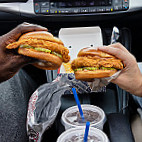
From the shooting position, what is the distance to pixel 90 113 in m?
1.10

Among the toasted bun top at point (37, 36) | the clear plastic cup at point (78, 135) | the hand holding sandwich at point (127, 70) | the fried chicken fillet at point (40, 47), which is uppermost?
the toasted bun top at point (37, 36)

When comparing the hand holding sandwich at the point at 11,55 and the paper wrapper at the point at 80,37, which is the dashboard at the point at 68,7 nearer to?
the paper wrapper at the point at 80,37

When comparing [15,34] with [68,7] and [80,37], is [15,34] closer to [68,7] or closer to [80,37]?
[68,7]

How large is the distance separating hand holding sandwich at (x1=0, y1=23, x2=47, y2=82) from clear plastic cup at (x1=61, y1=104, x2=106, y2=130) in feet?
1.27

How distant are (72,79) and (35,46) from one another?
572 millimetres

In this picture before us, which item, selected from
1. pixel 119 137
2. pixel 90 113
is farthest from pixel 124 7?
pixel 119 137

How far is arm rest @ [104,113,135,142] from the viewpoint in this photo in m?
0.91

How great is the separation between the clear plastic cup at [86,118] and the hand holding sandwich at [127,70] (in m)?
0.21

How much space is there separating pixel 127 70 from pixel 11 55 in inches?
18.9

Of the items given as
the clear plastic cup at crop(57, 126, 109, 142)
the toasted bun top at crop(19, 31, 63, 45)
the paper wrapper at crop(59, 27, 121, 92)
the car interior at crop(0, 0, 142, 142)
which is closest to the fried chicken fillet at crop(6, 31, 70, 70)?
the toasted bun top at crop(19, 31, 63, 45)

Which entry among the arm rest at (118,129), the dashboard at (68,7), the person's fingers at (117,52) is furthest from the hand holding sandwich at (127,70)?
the dashboard at (68,7)

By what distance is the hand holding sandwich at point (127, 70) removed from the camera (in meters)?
0.85

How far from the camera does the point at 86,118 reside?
106 cm

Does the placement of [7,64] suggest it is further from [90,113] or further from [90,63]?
[90,113]
